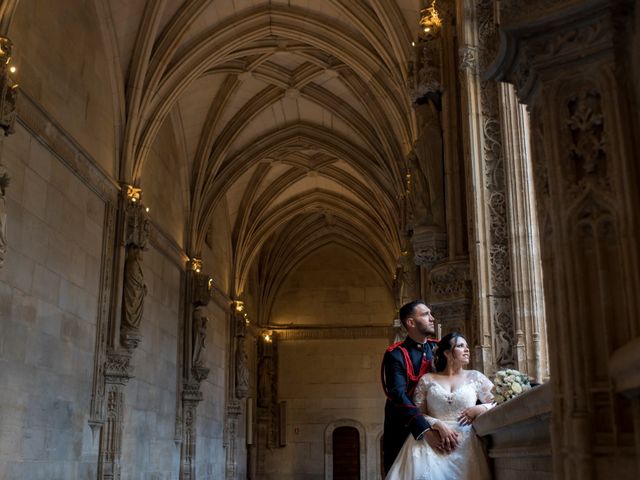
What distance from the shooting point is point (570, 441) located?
2830 mm

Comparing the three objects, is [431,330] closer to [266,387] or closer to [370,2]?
[370,2]

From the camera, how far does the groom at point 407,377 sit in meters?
4.71

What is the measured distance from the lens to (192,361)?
19.0 m

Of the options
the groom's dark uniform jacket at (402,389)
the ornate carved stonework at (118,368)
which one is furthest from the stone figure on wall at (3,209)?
the groom's dark uniform jacket at (402,389)

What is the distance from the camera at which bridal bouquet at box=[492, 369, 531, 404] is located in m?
4.70

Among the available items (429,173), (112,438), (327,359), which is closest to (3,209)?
(429,173)

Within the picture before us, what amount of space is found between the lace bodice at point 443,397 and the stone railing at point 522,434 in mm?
206

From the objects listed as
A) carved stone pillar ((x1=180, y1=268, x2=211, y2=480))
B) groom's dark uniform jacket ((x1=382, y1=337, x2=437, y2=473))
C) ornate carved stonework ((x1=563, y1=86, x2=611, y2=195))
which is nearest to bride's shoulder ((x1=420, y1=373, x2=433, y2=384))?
groom's dark uniform jacket ((x1=382, y1=337, x2=437, y2=473))

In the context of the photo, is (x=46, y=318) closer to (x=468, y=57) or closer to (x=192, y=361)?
(x=468, y=57)

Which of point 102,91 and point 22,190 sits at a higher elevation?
point 102,91

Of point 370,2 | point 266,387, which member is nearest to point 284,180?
point 266,387

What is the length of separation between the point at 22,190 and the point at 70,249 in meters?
1.86

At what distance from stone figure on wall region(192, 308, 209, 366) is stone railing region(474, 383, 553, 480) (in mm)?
15202

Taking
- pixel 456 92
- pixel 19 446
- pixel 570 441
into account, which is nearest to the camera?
pixel 570 441
